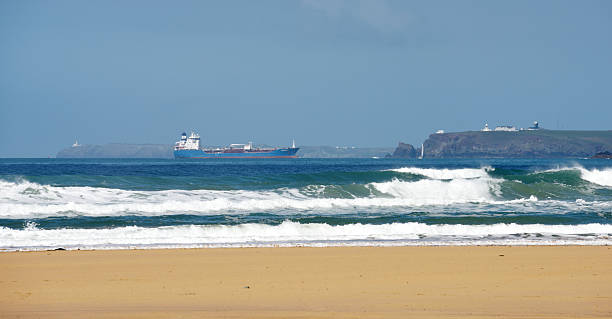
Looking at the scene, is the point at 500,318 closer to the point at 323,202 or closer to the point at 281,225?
the point at 281,225

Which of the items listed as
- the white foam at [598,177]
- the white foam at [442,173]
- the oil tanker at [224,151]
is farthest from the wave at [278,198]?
the oil tanker at [224,151]

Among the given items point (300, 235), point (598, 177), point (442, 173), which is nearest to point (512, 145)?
point (442, 173)

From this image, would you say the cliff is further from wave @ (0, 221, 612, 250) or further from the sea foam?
wave @ (0, 221, 612, 250)

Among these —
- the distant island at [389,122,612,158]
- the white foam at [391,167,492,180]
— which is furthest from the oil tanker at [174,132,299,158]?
the white foam at [391,167,492,180]

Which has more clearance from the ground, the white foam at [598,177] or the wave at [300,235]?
the white foam at [598,177]

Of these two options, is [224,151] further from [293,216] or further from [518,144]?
[293,216]

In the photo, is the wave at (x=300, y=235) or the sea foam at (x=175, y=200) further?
the sea foam at (x=175, y=200)

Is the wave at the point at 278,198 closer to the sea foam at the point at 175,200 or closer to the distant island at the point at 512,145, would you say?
the sea foam at the point at 175,200
